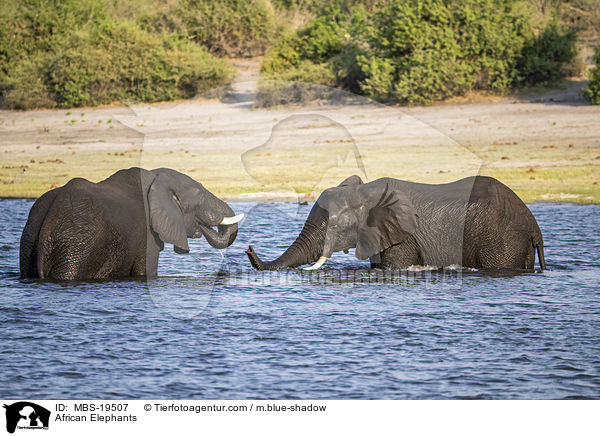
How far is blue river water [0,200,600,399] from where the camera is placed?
712cm

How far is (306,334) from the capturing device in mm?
8531

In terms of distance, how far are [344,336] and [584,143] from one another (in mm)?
14694

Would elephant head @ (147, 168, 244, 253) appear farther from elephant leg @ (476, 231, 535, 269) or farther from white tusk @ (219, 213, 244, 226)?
elephant leg @ (476, 231, 535, 269)

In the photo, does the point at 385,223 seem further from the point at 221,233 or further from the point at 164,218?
the point at 164,218

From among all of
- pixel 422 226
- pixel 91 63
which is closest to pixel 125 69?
pixel 91 63

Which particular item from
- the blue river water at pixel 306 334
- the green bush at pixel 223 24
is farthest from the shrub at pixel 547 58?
the blue river water at pixel 306 334

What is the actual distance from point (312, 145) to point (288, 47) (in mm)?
11519

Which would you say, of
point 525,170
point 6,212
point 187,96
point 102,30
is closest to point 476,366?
point 6,212

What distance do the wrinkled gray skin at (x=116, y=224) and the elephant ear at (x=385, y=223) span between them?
1.51m

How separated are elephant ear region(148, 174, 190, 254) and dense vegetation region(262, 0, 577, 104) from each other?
59.6ft

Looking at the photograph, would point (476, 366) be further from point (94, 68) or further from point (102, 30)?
point (102, 30)

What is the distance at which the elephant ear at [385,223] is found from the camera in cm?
1029

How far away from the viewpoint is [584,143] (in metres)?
21.4
